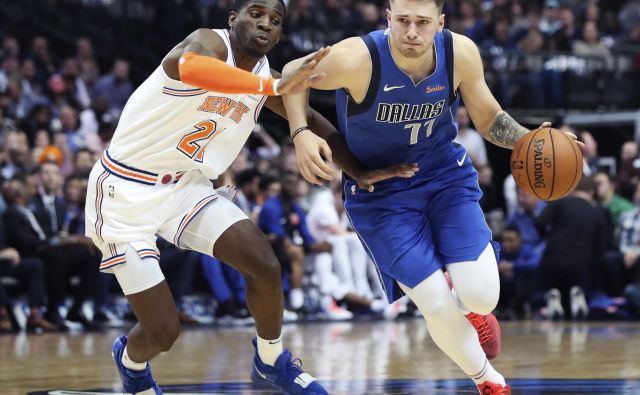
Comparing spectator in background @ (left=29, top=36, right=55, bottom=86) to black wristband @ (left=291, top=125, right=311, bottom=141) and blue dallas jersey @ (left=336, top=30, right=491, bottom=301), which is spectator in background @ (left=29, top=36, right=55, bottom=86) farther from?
black wristband @ (left=291, top=125, right=311, bottom=141)

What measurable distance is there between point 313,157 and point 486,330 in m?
1.43

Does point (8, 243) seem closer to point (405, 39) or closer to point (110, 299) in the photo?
point (110, 299)

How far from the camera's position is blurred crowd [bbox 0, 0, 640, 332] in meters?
11.0

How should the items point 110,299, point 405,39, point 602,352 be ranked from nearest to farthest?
point 405,39
point 602,352
point 110,299

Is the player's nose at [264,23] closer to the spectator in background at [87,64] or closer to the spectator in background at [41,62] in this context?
the spectator in background at [41,62]

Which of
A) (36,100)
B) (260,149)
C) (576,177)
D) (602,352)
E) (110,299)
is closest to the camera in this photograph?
(576,177)

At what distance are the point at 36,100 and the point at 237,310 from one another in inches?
144

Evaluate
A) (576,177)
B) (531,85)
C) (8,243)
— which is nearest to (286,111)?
(576,177)

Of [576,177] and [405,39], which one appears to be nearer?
Answer: [405,39]

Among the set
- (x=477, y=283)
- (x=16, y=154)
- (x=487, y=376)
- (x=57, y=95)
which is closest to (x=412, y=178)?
(x=477, y=283)

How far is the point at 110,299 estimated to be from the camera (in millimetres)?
11578

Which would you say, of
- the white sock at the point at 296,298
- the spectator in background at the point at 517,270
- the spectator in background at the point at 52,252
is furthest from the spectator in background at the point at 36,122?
the spectator in background at the point at 517,270

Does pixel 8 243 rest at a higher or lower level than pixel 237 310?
higher

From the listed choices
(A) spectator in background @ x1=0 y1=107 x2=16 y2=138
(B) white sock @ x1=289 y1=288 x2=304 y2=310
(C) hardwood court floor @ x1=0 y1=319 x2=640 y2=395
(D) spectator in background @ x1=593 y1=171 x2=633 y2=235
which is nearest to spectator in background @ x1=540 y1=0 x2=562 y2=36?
(D) spectator in background @ x1=593 y1=171 x2=633 y2=235
